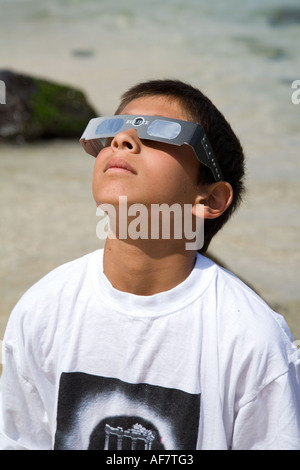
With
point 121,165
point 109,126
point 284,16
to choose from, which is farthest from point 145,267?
point 284,16

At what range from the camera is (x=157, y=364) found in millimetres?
2094

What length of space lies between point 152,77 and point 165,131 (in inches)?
313

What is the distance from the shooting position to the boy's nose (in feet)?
6.82

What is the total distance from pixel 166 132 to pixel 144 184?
17 centimetres

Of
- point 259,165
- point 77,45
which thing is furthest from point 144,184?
point 77,45

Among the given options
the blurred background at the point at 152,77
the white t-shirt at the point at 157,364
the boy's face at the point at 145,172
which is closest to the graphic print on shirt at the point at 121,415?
the white t-shirt at the point at 157,364

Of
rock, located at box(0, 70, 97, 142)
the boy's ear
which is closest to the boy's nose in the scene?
the boy's ear

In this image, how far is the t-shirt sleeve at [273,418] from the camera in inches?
78.3

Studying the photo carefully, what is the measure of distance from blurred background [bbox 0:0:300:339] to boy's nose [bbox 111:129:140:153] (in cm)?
212

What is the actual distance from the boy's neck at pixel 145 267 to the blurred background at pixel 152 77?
190 centimetres

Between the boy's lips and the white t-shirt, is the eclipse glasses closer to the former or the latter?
the boy's lips

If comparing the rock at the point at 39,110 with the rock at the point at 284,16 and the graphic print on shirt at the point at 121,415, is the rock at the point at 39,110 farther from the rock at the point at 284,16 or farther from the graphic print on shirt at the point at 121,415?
the rock at the point at 284,16

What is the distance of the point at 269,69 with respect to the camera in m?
10.0
